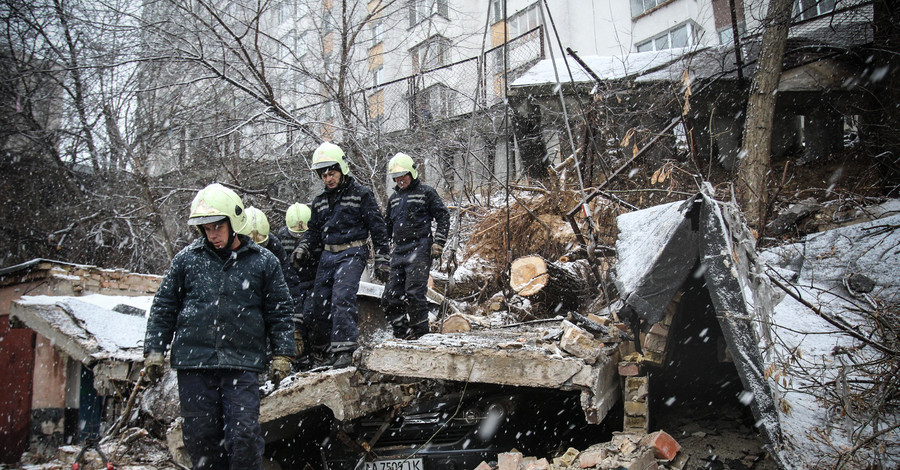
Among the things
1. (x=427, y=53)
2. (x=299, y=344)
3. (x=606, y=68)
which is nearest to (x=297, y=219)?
(x=299, y=344)

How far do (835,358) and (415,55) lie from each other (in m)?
9.10

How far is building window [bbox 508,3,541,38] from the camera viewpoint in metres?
14.9

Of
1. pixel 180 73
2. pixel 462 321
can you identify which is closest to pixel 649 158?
pixel 462 321

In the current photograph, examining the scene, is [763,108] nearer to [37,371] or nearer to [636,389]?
[636,389]

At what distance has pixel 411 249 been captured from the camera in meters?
4.68

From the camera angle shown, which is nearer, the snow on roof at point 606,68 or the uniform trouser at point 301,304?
the uniform trouser at point 301,304

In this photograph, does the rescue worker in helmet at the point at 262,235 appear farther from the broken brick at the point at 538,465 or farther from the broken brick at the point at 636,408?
the broken brick at the point at 636,408

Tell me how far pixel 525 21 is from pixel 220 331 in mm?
14609

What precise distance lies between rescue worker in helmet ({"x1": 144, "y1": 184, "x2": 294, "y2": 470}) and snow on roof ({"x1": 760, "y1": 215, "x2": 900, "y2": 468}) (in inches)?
115

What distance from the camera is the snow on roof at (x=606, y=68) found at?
30.2 feet

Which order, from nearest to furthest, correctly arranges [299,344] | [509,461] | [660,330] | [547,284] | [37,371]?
[509,461] → [660,330] → [299,344] → [547,284] → [37,371]

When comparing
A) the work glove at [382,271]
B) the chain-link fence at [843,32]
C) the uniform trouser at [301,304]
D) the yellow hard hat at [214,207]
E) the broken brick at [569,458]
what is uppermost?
the chain-link fence at [843,32]

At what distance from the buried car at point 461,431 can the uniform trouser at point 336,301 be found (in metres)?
0.69

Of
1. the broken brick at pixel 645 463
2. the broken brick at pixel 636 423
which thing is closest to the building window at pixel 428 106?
the broken brick at pixel 636 423
